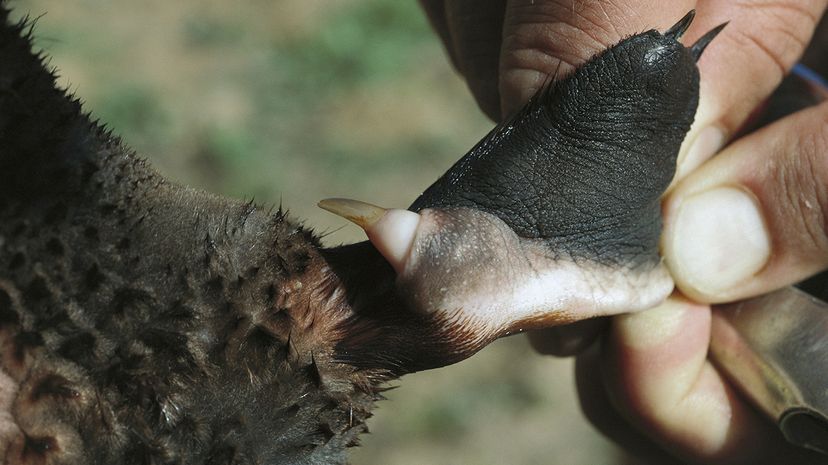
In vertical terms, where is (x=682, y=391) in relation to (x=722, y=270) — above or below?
below

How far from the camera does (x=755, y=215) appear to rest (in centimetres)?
208

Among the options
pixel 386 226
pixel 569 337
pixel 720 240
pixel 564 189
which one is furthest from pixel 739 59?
pixel 386 226

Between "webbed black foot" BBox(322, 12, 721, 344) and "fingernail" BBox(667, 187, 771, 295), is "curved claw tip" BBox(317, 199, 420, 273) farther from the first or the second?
"fingernail" BBox(667, 187, 771, 295)

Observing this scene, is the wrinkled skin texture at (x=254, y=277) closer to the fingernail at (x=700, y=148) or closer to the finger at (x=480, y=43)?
the fingernail at (x=700, y=148)

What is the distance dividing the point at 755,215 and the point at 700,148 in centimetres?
19

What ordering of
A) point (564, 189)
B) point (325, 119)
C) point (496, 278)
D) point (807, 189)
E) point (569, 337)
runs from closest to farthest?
point (496, 278) < point (564, 189) < point (807, 189) < point (569, 337) < point (325, 119)

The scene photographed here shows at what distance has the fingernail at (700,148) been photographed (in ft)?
6.80

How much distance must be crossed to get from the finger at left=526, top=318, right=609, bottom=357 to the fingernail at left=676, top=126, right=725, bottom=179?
42cm

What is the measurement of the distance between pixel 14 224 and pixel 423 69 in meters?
4.05

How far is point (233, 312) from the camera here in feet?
4.51

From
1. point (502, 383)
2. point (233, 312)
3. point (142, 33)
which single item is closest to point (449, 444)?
point (502, 383)

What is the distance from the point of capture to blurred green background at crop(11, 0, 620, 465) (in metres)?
3.76

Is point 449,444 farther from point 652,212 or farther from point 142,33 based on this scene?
point 142,33

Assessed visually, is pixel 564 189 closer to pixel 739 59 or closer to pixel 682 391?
pixel 739 59
